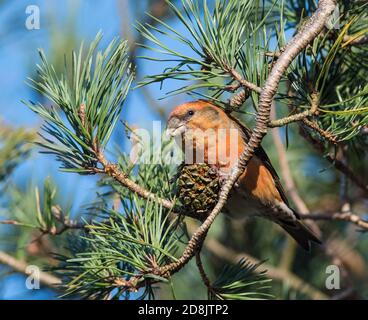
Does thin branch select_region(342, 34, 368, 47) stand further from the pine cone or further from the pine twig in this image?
the pine cone

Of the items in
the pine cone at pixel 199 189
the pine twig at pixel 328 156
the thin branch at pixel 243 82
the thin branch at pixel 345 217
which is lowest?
the thin branch at pixel 345 217

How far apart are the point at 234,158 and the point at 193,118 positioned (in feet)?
0.76

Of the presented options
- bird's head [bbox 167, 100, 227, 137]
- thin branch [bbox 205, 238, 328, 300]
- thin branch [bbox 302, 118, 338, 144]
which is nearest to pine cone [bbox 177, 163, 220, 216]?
thin branch [bbox 302, 118, 338, 144]

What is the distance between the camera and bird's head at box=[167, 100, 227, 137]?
2207 millimetres

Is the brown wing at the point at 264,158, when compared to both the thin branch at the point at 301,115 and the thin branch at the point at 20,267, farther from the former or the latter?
the thin branch at the point at 20,267

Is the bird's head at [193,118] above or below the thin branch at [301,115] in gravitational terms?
above

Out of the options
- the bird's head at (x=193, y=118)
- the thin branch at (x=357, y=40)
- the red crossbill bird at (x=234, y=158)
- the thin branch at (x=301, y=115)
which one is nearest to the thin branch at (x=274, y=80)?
the thin branch at (x=301, y=115)

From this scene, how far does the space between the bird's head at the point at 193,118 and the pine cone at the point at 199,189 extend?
1.46ft

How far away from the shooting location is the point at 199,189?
1734mm

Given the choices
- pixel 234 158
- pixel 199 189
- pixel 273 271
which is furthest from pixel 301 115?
pixel 273 271

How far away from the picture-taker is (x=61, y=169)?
1644mm

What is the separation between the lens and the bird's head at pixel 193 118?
221 cm
